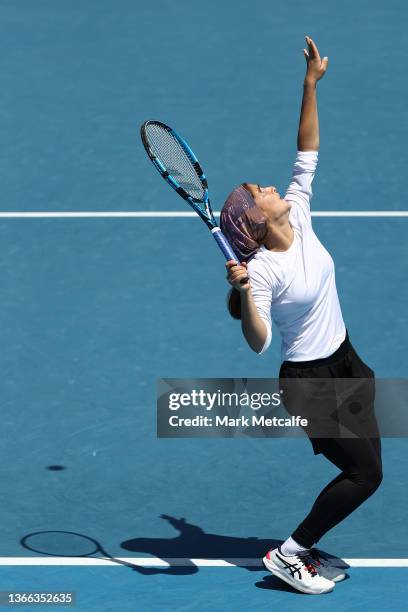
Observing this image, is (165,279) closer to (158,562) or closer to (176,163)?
(176,163)

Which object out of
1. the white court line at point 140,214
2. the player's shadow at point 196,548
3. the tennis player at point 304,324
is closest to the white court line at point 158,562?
the player's shadow at point 196,548

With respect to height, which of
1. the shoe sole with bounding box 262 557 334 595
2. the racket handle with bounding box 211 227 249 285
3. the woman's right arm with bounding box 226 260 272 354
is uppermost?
the racket handle with bounding box 211 227 249 285

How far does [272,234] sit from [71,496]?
224 centimetres

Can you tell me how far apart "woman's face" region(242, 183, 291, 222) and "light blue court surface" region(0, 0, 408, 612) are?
76.8 inches

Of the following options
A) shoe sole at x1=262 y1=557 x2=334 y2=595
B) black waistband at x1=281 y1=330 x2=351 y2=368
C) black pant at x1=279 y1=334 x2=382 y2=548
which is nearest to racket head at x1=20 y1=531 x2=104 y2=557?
shoe sole at x1=262 y1=557 x2=334 y2=595

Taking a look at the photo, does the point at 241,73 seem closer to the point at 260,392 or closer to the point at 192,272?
the point at 192,272

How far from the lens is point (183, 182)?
6.95 meters

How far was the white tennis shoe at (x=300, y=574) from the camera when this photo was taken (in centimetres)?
671

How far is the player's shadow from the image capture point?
276 inches

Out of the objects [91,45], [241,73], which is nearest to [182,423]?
[241,73]

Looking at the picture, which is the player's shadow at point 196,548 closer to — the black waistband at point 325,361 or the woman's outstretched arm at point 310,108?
the black waistband at point 325,361

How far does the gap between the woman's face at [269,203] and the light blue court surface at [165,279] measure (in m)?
1.95

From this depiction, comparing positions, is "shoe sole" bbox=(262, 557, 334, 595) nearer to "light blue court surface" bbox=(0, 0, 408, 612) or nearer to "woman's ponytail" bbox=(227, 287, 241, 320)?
"light blue court surface" bbox=(0, 0, 408, 612)

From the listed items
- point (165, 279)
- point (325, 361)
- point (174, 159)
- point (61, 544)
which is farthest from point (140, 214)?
point (325, 361)
